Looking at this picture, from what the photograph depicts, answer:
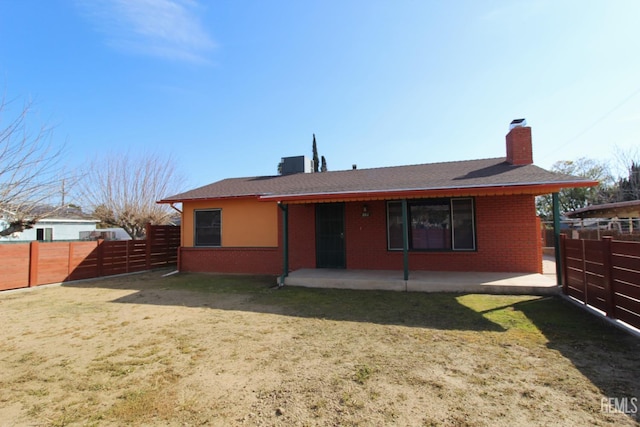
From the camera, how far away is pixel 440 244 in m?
9.05

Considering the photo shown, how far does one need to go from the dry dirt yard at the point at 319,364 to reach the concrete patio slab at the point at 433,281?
0.47 m

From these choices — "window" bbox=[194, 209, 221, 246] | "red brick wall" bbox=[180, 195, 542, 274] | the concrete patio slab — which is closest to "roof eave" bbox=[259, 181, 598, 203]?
"red brick wall" bbox=[180, 195, 542, 274]

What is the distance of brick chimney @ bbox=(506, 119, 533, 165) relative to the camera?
29.8 feet

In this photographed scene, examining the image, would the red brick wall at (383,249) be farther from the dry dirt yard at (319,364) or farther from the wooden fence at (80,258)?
the dry dirt yard at (319,364)

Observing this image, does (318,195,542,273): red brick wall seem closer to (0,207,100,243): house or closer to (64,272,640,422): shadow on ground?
(64,272,640,422): shadow on ground

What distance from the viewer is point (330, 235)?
10133mm

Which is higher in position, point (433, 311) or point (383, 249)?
point (383, 249)

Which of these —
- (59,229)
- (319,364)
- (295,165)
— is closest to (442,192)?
(319,364)

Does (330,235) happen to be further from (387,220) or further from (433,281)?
(433,281)

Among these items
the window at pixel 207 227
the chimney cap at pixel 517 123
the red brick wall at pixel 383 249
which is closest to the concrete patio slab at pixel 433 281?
the red brick wall at pixel 383 249

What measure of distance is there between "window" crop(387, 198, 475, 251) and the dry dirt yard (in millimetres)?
2533

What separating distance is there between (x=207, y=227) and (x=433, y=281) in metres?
7.95

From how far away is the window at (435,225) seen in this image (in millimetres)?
8883

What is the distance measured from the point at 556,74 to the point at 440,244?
8.10 m
